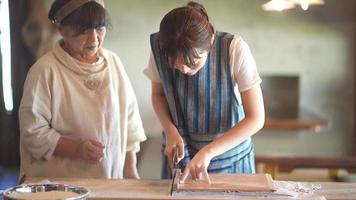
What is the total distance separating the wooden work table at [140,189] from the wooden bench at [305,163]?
1283mm

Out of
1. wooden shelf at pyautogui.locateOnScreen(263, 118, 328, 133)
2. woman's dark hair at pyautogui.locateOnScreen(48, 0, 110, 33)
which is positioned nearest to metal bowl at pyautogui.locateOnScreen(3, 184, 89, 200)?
woman's dark hair at pyautogui.locateOnScreen(48, 0, 110, 33)

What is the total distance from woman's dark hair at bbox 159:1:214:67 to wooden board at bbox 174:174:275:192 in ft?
0.74

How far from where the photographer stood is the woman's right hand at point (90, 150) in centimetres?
125

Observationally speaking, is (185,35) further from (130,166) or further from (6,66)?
(6,66)

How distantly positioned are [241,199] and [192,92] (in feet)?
0.98

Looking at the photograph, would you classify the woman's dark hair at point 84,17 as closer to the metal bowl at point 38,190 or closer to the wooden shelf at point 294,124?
the metal bowl at point 38,190

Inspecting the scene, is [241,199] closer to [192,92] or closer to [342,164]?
[192,92]

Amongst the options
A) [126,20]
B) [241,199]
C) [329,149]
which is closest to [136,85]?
[126,20]

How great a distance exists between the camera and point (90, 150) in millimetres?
1249

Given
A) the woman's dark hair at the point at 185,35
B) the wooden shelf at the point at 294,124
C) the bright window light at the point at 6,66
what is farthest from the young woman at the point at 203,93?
the wooden shelf at the point at 294,124

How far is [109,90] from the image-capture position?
1.32 meters

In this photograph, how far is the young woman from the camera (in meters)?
1.06

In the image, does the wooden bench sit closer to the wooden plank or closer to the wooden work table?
Answer: the wooden plank

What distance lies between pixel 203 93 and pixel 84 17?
0.99ft
